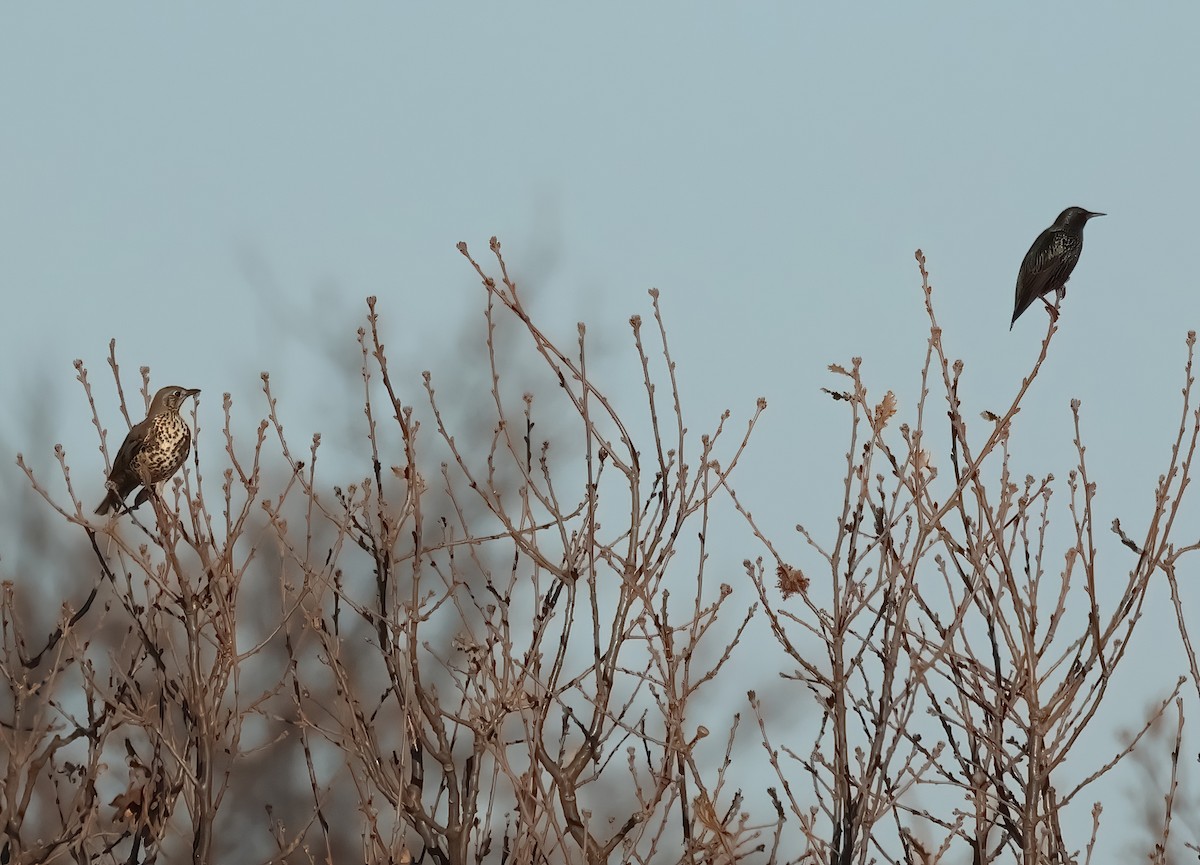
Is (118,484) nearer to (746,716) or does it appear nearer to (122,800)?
(122,800)

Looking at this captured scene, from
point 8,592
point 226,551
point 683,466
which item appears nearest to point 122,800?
point 8,592

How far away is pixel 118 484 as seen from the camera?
461 centimetres

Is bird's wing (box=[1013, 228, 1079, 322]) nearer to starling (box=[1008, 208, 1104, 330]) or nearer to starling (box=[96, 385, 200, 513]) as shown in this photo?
starling (box=[1008, 208, 1104, 330])

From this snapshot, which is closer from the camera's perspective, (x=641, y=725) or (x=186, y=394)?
(x=641, y=725)

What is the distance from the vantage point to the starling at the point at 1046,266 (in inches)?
203

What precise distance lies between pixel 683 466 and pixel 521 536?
444mm

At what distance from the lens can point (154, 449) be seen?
4.61 m

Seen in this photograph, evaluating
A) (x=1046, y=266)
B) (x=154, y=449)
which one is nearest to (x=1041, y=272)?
(x=1046, y=266)

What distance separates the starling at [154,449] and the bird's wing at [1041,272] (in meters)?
3.09

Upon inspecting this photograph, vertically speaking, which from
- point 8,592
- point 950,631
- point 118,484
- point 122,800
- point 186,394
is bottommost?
point 950,631

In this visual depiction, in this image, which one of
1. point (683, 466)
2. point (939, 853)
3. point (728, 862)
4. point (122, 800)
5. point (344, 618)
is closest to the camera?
point (728, 862)

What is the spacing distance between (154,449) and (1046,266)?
3.32 m

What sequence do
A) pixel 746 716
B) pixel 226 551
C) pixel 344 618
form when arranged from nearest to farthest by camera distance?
1. pixel 226 551
2. pixel 746 716
3. pixel 344 618

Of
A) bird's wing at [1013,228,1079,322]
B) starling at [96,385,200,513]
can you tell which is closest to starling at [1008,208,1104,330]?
bird's wing at [1013,228,1079,322]
